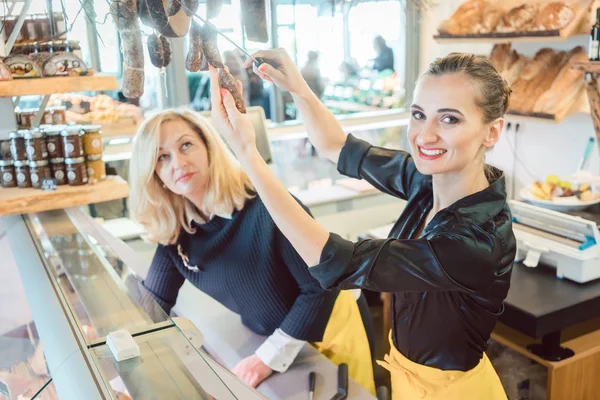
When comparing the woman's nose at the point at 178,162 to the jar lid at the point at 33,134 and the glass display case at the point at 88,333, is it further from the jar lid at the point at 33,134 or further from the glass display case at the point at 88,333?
the jar lid at the point at 33,134

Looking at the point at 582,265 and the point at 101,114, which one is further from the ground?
the point at 101,114

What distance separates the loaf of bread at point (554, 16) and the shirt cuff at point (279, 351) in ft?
7.70

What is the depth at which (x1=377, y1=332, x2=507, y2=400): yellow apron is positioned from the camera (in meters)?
1.45

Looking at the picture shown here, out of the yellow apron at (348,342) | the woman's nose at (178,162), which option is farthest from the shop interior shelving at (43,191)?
the yellow apron at (348,342)

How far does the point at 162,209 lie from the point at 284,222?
0.90 metres

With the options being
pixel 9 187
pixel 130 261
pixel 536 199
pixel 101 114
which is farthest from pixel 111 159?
pixel 536 199

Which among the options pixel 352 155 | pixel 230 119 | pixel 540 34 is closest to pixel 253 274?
pixel 352 155

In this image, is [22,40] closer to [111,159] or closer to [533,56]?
[111,159]

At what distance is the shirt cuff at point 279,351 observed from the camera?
1715 mm

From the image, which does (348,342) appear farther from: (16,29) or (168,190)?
(16,29)

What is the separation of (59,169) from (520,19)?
2645 mm

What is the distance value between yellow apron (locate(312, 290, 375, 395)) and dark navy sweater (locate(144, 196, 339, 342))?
0.20 feet

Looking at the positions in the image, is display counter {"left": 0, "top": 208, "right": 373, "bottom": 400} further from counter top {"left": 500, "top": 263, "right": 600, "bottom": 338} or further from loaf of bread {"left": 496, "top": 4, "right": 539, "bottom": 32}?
loaf of bread {"left": 496, "top": 4, "right": 539, "bottom": 32}

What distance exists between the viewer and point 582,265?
7.86 feet
